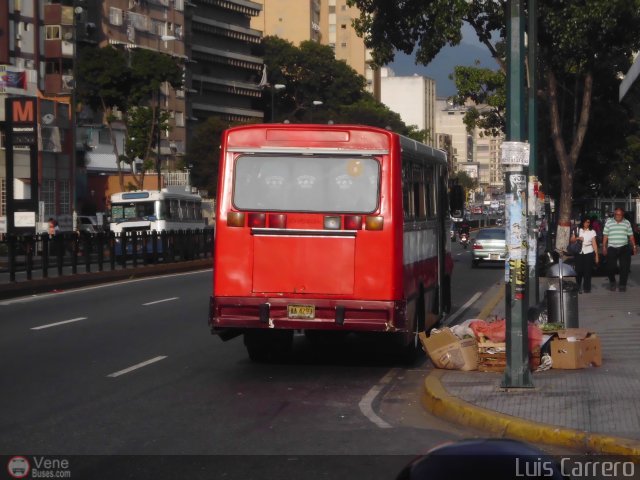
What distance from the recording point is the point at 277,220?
14406 millimetres

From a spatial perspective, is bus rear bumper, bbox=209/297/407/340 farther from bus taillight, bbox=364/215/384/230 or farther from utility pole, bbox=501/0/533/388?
utility pole, bbox=501/0/533/388

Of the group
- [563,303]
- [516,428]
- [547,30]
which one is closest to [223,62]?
[547,30]

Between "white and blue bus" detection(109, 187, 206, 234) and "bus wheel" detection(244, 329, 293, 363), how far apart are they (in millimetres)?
31355

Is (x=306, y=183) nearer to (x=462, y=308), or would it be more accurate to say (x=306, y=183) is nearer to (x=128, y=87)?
(x=462, y=308)

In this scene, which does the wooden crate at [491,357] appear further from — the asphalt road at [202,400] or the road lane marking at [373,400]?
the road lane marking at [373,400]

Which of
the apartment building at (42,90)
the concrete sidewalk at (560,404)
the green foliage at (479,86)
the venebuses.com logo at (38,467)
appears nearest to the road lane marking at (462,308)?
the concrete sidewalk at (560,404)

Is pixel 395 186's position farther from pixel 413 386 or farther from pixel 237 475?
pixel 237 475

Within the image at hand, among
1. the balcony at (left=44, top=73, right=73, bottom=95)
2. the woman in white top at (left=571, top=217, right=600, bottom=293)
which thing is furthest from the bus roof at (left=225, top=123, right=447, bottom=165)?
the balcony at (left=44, top=73, right=73, bottom=95)

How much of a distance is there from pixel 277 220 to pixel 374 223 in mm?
1176

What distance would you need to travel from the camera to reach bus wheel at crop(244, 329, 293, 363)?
603 inches

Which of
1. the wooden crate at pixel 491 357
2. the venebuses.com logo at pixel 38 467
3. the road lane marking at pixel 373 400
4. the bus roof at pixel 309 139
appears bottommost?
the road lane marking at pixel 373 400

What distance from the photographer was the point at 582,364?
43.8 ft

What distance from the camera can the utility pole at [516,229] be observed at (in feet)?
38.6

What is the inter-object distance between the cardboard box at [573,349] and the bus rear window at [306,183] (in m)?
2.69
